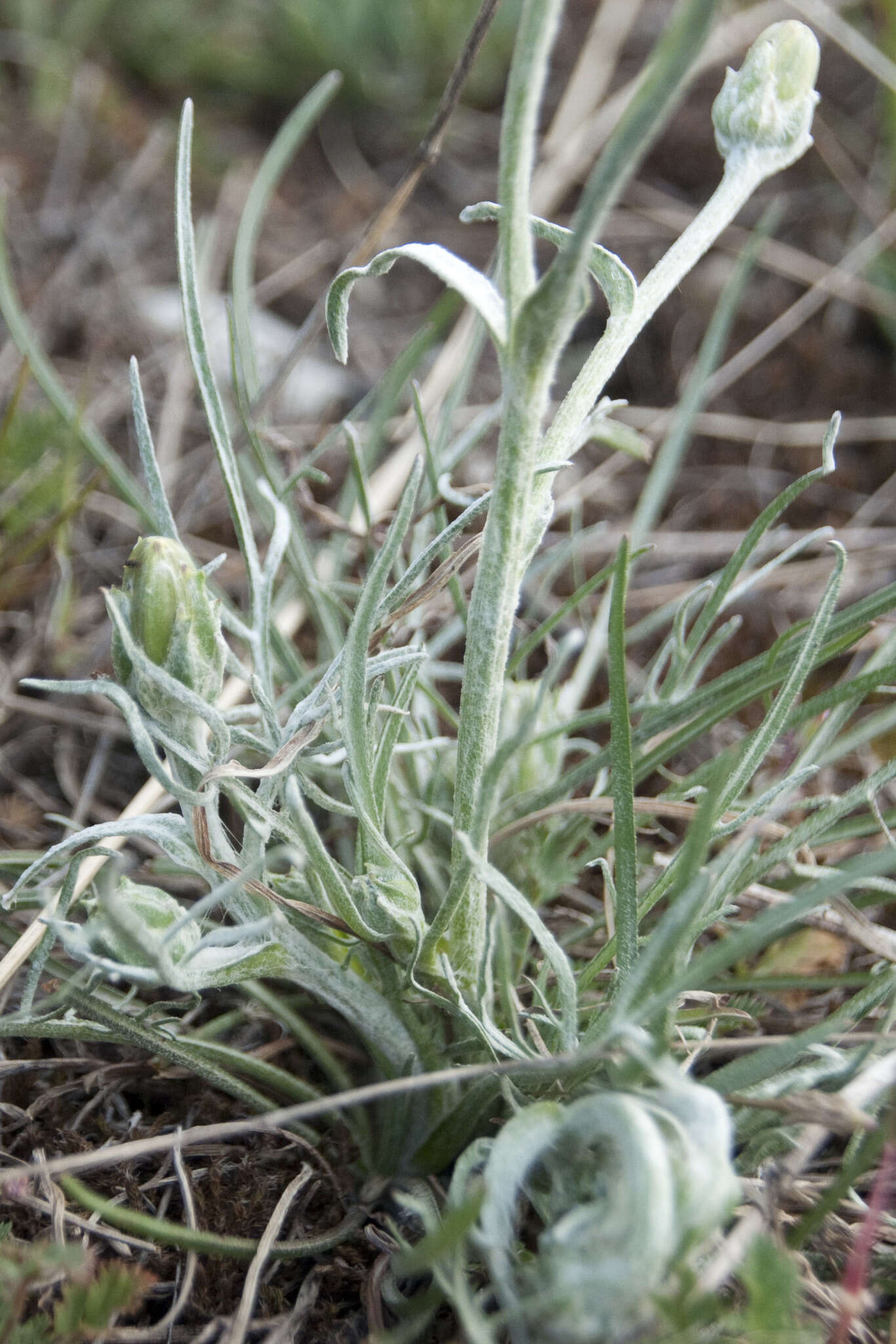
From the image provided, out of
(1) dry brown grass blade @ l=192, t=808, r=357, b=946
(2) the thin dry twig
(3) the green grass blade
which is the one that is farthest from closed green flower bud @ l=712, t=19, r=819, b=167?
(2) the thin dry twig

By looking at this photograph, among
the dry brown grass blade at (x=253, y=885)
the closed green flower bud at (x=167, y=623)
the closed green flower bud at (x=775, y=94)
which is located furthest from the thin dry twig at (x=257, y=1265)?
the closed green flower bud at (x=775, y=94)

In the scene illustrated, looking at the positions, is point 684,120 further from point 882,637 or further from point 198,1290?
point 198,1290

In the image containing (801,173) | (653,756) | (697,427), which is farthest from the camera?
(801,173)

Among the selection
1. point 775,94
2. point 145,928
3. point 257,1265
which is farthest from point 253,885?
point 775,94

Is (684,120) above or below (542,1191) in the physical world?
above

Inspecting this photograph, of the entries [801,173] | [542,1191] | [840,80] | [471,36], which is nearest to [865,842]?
[542,1191]

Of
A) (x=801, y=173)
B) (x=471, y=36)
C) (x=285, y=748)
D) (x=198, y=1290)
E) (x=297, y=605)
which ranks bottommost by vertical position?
(x=198, y=1290)
